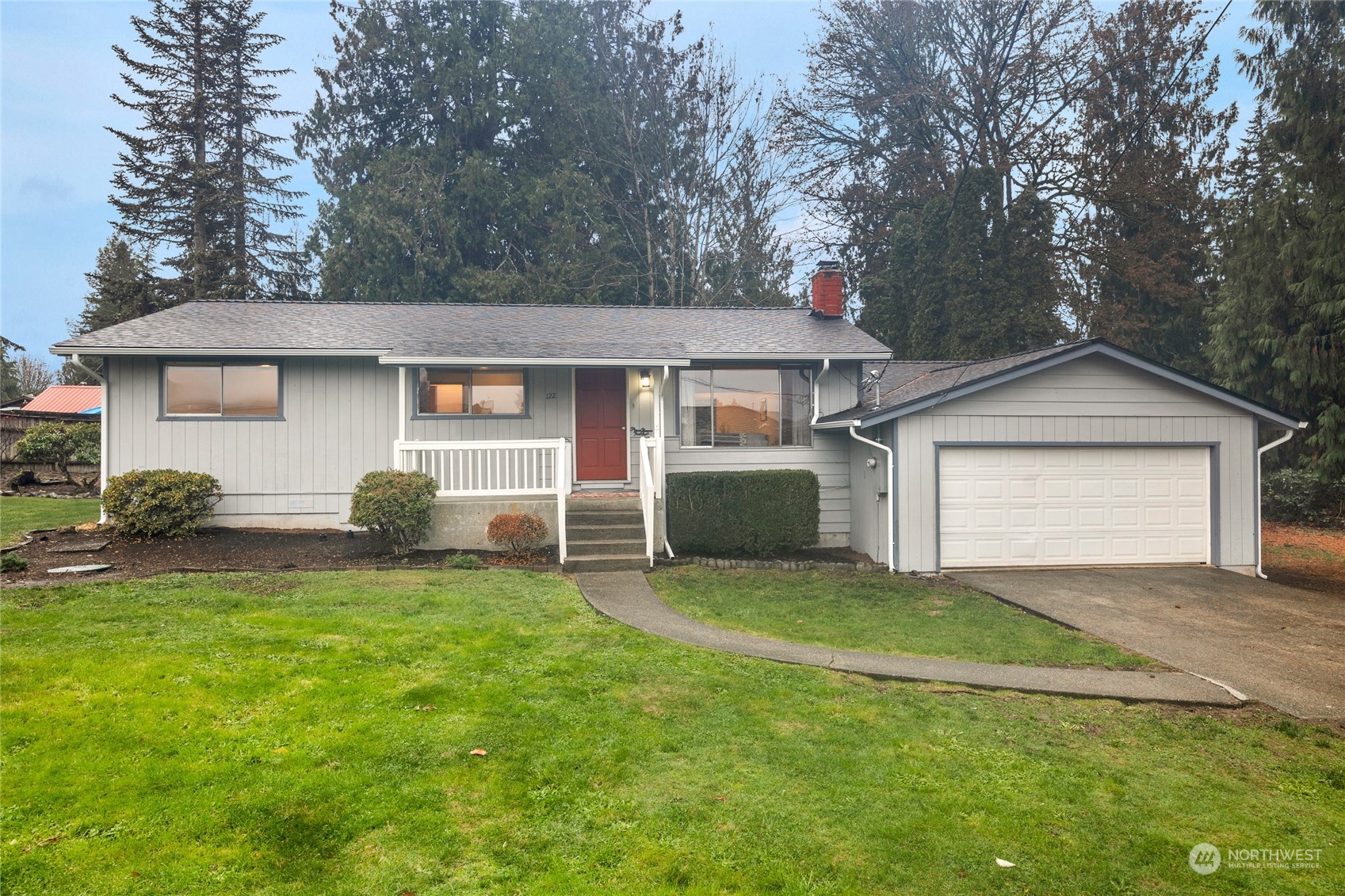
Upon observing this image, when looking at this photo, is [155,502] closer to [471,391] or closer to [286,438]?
[286,438]

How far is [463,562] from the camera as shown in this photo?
Answer: 9195 mm

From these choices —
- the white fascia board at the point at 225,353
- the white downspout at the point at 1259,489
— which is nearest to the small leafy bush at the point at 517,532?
the white fascia board at the point at 225,353

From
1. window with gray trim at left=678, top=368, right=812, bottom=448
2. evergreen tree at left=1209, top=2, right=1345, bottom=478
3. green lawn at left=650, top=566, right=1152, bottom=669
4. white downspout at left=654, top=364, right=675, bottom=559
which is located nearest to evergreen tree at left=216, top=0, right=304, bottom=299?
window with gray trim at left=678, top=368, right=812, bottom=448

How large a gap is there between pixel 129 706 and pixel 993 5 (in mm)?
28146

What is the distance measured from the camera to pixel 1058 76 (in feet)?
76.7

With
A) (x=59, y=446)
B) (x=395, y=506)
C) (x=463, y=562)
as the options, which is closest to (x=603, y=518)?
(x=463, y=562)

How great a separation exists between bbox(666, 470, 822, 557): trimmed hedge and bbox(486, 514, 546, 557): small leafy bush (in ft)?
6.76

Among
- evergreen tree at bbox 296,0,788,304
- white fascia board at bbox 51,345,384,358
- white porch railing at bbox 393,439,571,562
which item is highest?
evergreen tree at bbox 296,0,788,304

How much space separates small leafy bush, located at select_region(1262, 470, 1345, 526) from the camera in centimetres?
1530

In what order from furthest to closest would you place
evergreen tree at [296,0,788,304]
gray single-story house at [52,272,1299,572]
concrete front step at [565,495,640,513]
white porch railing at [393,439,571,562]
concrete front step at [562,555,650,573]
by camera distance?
1. evergreen tree at [296,0,788,304]
2. concrete front step at [565,495,640,513]
3. white porch railing at [393,439,571,562]
4. gray single-story house at [52,272,1299,572]
5. concrete front step at [562,555,650,573]

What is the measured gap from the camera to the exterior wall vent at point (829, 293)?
47.3 feet

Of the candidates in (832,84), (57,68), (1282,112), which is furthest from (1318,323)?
(57,68)

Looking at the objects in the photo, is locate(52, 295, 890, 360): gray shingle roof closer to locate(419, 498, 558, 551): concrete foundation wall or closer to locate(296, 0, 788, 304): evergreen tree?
locate(419, 498, 558, 551): concrete foundation wall

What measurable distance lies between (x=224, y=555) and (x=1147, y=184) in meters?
26.0
